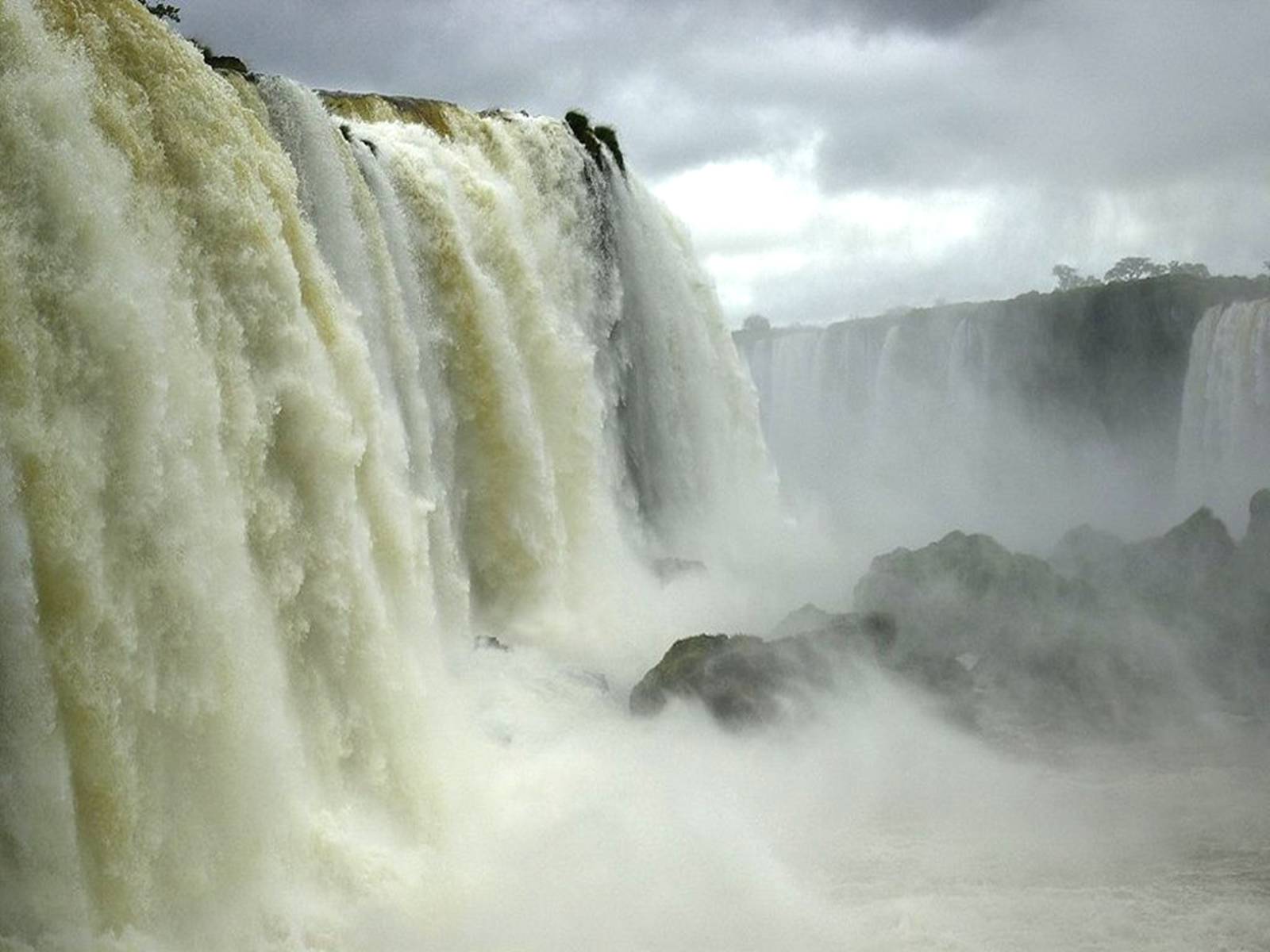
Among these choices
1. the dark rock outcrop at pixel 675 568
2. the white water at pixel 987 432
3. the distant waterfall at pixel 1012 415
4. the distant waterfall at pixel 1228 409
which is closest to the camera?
the dark rock outcrop at pixel 675 568

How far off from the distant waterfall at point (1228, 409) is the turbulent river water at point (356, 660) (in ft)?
42.5

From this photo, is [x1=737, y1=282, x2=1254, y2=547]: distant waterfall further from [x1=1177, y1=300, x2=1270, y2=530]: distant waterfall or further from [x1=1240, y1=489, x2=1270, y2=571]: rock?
[x1=1240, y1=489, x2=1270, y2=571]: rock

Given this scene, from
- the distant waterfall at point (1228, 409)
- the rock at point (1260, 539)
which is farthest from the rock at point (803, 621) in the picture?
the distant waterfall at point (1228, 409)

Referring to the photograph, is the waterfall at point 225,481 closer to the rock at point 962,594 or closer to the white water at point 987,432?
the rock at point 962,594

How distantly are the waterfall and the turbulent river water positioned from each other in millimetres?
20

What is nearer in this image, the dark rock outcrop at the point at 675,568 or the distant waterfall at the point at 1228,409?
the dark rock outcrop at the point at 675,568

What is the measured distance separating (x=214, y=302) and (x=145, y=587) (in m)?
1.89

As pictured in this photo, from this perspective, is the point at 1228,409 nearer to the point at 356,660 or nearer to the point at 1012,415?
the point at 1012,415

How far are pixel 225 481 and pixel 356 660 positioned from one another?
163cm

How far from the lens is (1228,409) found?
22.4 m

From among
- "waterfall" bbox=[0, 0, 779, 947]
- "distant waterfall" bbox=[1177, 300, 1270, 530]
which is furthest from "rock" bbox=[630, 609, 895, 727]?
"distant waterfall" bbox=[1177, 300, 1270, 530]

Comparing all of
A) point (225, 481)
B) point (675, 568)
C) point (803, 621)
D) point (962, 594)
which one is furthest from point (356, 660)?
point (962, 594)

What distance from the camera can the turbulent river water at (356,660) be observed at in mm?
5363

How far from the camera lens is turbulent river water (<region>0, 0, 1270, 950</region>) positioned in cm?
536
